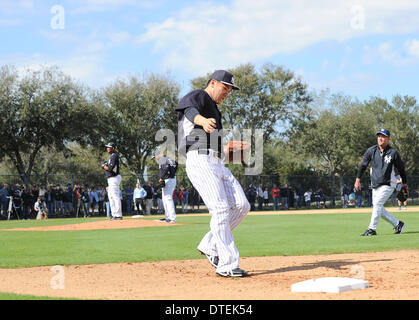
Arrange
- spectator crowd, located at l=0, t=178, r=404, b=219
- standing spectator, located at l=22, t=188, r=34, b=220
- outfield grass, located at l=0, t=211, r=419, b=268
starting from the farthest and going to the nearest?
spectator crowd, located at l=0, t=178, r=404, b=219, standing spectator, located at l=22, t=188, r=34, b=220, outfield grass, located at l=0, t=211, r=419, b=268

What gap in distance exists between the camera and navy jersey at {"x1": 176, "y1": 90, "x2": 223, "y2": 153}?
22.2 ft

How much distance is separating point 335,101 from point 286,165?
10.1 meters

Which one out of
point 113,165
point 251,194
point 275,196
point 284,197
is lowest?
point 284,197

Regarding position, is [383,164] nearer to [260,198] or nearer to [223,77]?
[223,77]

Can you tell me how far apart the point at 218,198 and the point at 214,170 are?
0.36 m

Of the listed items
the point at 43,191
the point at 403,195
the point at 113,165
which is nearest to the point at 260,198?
the point at 43,191

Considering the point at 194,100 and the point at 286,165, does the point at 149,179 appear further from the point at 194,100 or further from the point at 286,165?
the point at 286,165

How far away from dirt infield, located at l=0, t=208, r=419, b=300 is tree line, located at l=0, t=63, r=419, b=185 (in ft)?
89.9

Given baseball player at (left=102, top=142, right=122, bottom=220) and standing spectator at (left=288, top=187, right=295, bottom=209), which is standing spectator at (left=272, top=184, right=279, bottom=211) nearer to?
standing spectator at (left=288, top=187, right=295, bottom=209)

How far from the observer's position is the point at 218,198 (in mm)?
6703

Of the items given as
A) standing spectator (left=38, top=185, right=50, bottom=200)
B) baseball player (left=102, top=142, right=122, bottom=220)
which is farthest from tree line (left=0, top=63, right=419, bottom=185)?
baseball player (left=102, top=142, right=122, bottom=220)

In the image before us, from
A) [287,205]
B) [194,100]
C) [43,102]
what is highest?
[43,102]
